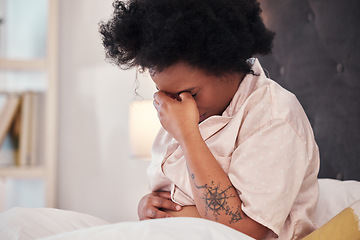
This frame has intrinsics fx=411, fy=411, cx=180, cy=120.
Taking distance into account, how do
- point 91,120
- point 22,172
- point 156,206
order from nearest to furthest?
point 156,206 → point 22,172 → point 91,120

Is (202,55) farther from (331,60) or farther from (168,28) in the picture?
(331,60)

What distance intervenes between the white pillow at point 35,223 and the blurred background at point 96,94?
2.02 ft

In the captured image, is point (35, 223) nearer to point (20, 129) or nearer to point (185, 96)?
point (185, 96)

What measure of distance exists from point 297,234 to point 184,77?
44 centimetres

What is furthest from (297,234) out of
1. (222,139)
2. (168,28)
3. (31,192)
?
(31,192)

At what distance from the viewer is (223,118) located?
3.28 ft

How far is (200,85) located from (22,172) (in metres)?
1.57

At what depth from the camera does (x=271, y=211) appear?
839mm

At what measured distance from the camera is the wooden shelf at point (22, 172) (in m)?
2.18

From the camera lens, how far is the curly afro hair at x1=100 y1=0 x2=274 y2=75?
888 mm

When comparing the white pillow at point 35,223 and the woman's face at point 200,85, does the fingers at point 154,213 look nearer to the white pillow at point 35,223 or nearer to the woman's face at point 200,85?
the white pillow at point 35,223

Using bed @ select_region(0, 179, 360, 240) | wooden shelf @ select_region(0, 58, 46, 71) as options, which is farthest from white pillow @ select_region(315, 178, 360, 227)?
wooden shelf @ select_region(0, 58, 46, 71)

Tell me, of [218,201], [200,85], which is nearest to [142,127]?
[200,85]

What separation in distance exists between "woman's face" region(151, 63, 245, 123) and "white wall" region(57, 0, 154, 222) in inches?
63.7
